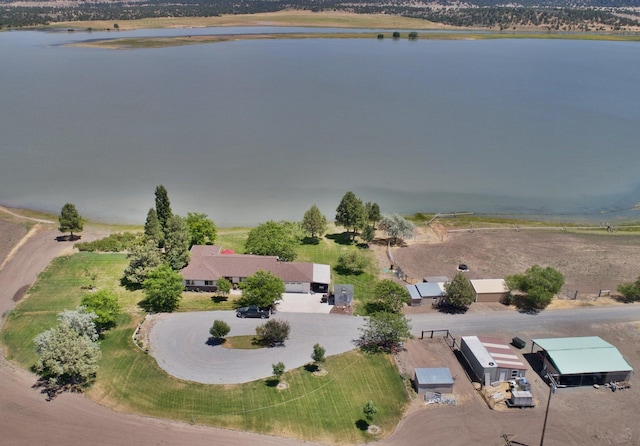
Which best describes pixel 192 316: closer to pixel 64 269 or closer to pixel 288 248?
pixel 288 248

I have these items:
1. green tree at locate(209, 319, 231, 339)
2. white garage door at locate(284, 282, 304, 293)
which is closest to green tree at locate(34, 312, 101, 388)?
green tree at locate(209, 319, 231, 339)

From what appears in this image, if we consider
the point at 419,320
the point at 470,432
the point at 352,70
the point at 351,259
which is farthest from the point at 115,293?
the point at 352,70

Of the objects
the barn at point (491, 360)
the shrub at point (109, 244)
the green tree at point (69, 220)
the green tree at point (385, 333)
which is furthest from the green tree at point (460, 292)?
the green tree at point (69, 220)

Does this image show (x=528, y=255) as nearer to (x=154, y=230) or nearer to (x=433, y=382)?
(x=433, y=382)

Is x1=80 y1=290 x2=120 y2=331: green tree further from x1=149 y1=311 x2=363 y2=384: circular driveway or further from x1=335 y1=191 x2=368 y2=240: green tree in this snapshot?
x1=335 y1=191 x2=368 y2=240: green tree

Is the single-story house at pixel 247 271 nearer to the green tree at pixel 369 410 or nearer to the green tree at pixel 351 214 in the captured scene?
the green tree at pixel 351 214
